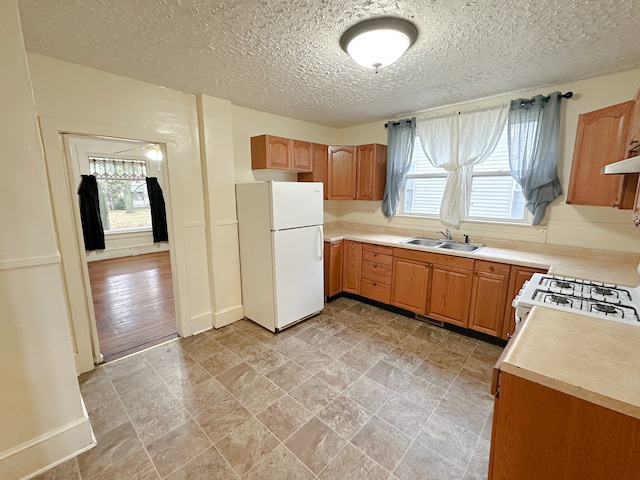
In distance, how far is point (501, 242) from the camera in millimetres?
2971

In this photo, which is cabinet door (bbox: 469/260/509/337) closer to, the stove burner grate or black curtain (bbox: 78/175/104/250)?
the stove burner grate

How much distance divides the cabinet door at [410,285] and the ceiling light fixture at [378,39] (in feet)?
6.66

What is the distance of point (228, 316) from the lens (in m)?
3.13

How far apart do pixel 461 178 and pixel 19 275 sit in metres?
3.72

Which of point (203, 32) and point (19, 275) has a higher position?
point (203, 32)

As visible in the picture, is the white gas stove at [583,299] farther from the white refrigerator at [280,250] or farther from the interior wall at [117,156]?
the interior wall at [117,156]

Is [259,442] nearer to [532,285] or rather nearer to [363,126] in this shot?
[532,285]

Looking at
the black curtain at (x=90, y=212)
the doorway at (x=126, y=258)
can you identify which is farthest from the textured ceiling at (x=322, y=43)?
the black curtain at (x=90, y=212)

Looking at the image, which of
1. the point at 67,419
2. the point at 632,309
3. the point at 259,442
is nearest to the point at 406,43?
→ the point at 632,309

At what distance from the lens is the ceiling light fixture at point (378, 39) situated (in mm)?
1560

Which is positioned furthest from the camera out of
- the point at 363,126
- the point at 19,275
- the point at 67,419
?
the point at 363,126

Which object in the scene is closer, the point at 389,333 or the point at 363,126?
the point at 389,333

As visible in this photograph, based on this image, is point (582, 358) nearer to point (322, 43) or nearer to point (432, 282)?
point (432, 282)

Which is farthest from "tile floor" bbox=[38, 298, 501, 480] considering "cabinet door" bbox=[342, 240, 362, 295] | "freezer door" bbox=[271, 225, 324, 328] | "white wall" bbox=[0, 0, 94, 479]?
"cabinet door" bbox=[342, 240, 362, 295]
